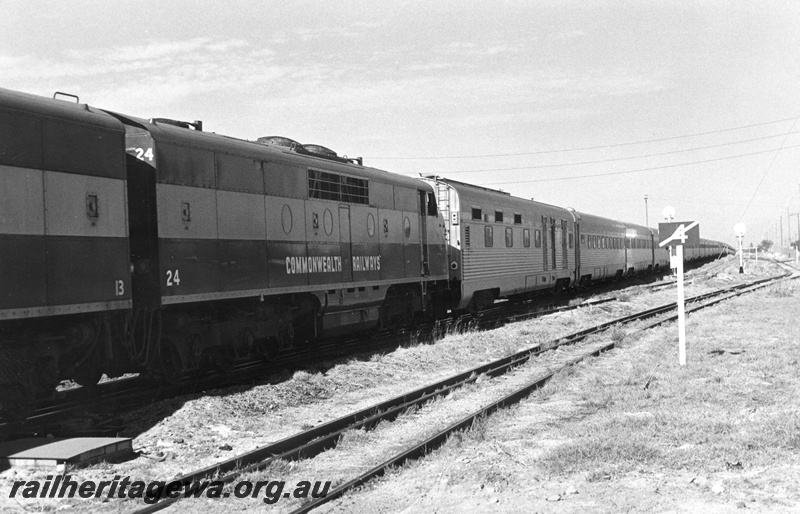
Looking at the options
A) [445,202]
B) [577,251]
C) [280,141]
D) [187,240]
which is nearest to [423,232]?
[445,202]

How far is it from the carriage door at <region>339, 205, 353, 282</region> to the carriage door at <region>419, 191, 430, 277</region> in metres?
3.88

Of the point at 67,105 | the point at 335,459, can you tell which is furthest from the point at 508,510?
the point at 67,105

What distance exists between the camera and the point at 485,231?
22.4 meters

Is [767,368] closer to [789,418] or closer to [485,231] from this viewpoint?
[789,418]

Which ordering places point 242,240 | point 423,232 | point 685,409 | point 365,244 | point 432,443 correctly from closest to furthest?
point 432,443, point 685,409, point 242,240, point 365,244, point 423,232

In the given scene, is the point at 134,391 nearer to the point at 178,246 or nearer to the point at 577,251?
the point at 178,246

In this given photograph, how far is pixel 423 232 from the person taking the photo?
62.8 ft

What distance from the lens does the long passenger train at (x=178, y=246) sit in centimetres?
834

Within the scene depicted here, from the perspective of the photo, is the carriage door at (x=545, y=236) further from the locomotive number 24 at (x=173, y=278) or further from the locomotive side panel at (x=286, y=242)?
the locomotive number 24 at (x=173, y=278)

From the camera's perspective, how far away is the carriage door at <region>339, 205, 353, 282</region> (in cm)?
1516

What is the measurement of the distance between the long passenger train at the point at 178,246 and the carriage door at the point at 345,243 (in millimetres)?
49
